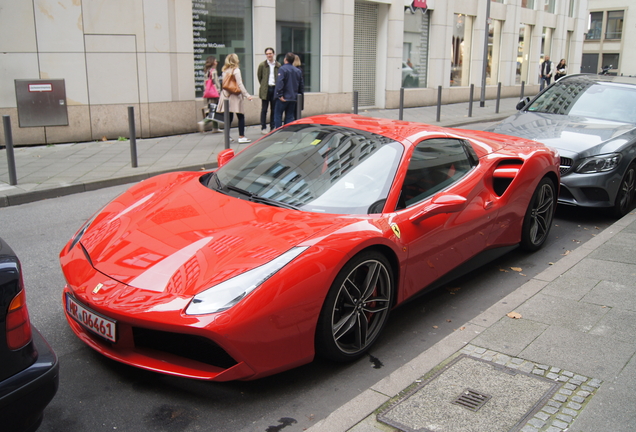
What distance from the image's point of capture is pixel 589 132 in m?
7.10

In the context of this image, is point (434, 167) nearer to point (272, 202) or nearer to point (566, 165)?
point (272, 202)

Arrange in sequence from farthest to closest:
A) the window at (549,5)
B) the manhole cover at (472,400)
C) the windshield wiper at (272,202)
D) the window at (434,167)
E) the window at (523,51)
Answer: the window at (549,5)
the window at (523,51)
the window at (434,167)
the windshield wiper at (272,202)
the manhole cover at (472,400)

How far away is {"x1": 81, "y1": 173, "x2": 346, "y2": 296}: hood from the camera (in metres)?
3.09

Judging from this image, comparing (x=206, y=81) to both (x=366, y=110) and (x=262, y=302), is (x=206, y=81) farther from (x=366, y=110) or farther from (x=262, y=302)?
(x=262, y=302)

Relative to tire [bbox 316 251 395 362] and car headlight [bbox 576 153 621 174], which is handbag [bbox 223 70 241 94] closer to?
car headlight [bbox 576 153 621 174]

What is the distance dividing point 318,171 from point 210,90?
10.2 metres

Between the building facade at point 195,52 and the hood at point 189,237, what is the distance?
9.12 meters

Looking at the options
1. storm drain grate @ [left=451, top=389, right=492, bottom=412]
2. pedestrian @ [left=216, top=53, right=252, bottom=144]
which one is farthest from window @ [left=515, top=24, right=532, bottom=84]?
storm drain grate @ [left=451, top=389, right=492, bottom=412]

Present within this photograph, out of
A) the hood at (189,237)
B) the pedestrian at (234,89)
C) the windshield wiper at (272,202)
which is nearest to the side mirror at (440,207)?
the hood at (189,237)

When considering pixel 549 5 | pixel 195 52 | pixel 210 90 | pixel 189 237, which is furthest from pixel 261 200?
pixel 549 5

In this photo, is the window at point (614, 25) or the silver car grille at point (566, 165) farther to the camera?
the window at point (614, 25)

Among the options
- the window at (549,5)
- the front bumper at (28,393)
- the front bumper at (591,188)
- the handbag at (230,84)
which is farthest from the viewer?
the window at (549,5)

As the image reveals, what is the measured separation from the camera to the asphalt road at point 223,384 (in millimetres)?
2928

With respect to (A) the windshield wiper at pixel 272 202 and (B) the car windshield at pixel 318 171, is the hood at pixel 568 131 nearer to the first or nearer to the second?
(B) the car windshield at pixel 318 171
